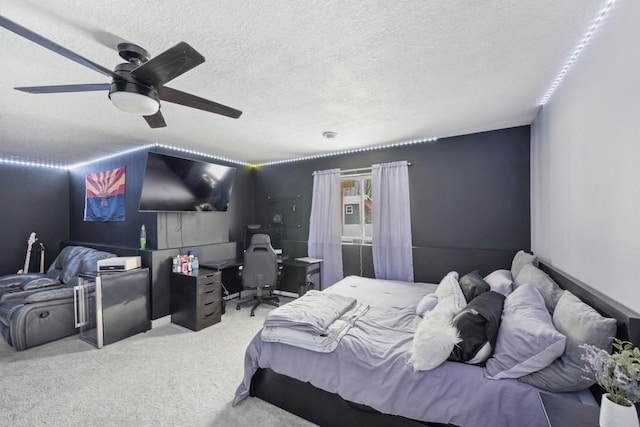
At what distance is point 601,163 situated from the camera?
1.51m

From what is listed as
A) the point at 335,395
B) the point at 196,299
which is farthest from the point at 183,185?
the point at 335,395

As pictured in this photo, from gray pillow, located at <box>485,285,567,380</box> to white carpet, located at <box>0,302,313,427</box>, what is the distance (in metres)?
1.32

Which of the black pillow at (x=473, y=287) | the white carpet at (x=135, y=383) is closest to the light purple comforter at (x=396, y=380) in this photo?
the white carpet at (x=135, y=383)

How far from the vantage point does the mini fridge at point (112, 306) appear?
2980mm

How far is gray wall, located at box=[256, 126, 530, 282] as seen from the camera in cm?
320

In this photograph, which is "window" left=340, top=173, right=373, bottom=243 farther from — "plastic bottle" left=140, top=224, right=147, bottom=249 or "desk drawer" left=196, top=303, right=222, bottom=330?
"plastic bottle" left=140, top=224, right=147, bottom=249

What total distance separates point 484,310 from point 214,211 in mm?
3886

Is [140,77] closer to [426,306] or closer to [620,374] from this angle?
[620,374]

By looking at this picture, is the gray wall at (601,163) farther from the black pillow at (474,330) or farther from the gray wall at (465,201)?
the gray wall at (465,201)

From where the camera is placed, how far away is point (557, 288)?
6.07 feet

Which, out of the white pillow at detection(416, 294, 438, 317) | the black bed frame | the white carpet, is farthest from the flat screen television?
the white pillow at detection(416, 294, 438, 317)

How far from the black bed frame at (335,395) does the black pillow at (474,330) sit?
17.1 inches

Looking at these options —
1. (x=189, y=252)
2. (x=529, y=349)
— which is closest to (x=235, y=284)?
(x=189, y=252)

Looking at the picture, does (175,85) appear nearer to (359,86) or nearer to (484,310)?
(359,86)
